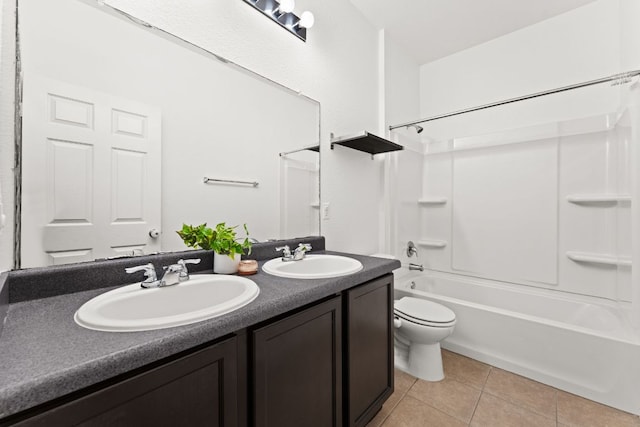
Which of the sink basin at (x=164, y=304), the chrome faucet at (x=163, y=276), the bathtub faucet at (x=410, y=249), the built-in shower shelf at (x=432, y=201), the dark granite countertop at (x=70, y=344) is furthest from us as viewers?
the built-in shower shelf at (x=432, y=201)

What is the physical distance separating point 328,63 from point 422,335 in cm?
200

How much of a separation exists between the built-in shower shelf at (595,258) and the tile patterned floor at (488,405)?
1.01 m

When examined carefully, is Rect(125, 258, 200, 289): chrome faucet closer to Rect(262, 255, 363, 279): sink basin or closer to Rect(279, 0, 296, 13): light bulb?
Rect(262, 255, 363, 279): sink basin

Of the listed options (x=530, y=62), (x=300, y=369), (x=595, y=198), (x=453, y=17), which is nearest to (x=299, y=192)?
(x=300, y=369)

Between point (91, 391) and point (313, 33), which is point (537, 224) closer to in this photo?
point (313, 33)

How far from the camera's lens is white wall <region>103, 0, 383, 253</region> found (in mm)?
1263

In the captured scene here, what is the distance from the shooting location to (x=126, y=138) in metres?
1.03

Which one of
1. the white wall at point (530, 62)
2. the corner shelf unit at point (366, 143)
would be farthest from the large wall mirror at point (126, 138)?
the white wall at point (530, 62)

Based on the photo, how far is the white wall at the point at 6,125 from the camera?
81cm

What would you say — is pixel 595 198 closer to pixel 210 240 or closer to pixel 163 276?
pixel 210 240

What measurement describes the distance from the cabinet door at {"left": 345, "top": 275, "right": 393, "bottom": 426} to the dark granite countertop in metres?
0.44

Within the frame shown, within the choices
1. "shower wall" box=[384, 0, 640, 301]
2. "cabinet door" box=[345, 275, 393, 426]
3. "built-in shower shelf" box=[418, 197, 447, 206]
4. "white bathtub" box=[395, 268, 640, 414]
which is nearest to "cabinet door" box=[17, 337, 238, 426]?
"cabinet door" box=[345, 275, 393, 426]

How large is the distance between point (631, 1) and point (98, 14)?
9.91 ft

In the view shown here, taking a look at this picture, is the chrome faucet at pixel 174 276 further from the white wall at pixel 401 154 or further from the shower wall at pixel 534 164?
the shower wall at pixel 534 164
